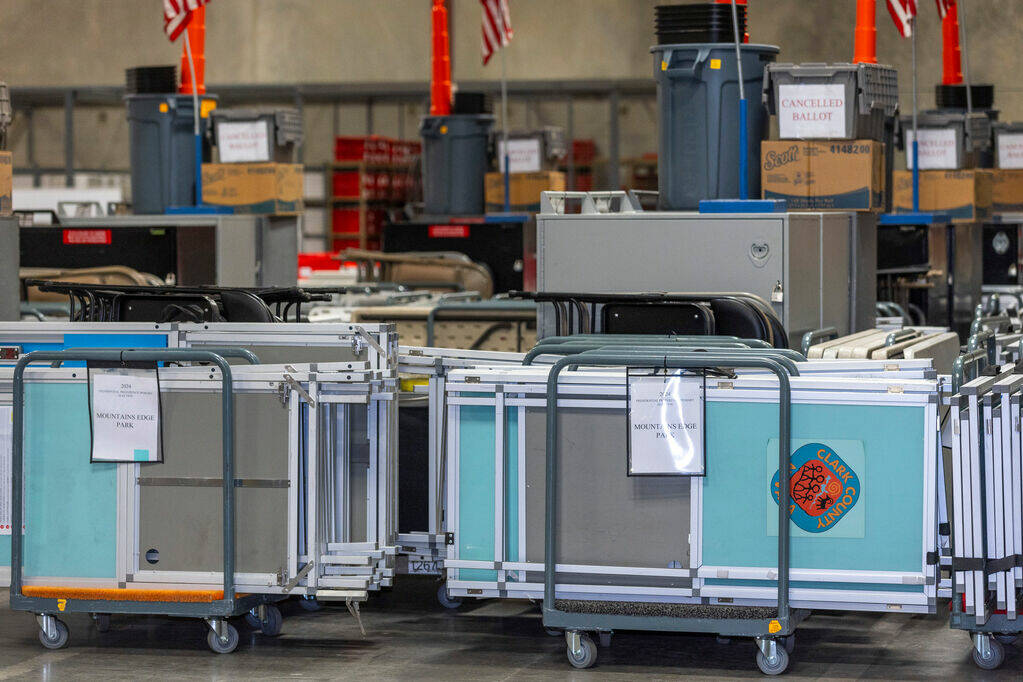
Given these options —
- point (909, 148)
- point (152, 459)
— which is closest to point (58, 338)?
point (152, 459)

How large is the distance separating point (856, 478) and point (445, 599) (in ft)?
7.73

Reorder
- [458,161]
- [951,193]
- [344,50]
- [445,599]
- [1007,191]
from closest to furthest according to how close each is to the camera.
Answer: [445,599] → [951,193] → [1007,191] → [458,161] → [344,50]

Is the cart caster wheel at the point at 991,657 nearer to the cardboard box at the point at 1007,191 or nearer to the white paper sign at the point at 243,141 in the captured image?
the white paper sign at the point at 243,141

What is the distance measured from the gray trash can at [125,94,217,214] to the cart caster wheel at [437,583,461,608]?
725 cm

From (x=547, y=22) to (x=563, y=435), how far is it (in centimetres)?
2255

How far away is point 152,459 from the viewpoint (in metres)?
6.36

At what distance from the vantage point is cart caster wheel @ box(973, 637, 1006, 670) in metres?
6.09

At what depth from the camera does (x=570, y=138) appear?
28.0 metres

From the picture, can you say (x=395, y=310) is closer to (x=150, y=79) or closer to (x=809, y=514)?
(x=150, y=79)

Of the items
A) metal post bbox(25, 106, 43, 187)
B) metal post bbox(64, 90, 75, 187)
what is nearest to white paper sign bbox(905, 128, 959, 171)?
metal post bbox(64, 90, 75, 187)

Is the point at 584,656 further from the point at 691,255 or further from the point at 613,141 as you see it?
the point at 613,141

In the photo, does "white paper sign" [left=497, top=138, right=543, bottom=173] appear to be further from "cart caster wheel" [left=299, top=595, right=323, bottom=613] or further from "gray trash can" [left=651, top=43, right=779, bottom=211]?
"cart caster wheel" [left=299, top=595, right=323, bottom=613]

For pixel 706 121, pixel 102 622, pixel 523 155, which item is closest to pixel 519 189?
pixel 523 155

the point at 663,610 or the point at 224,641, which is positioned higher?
the point at 663,610
